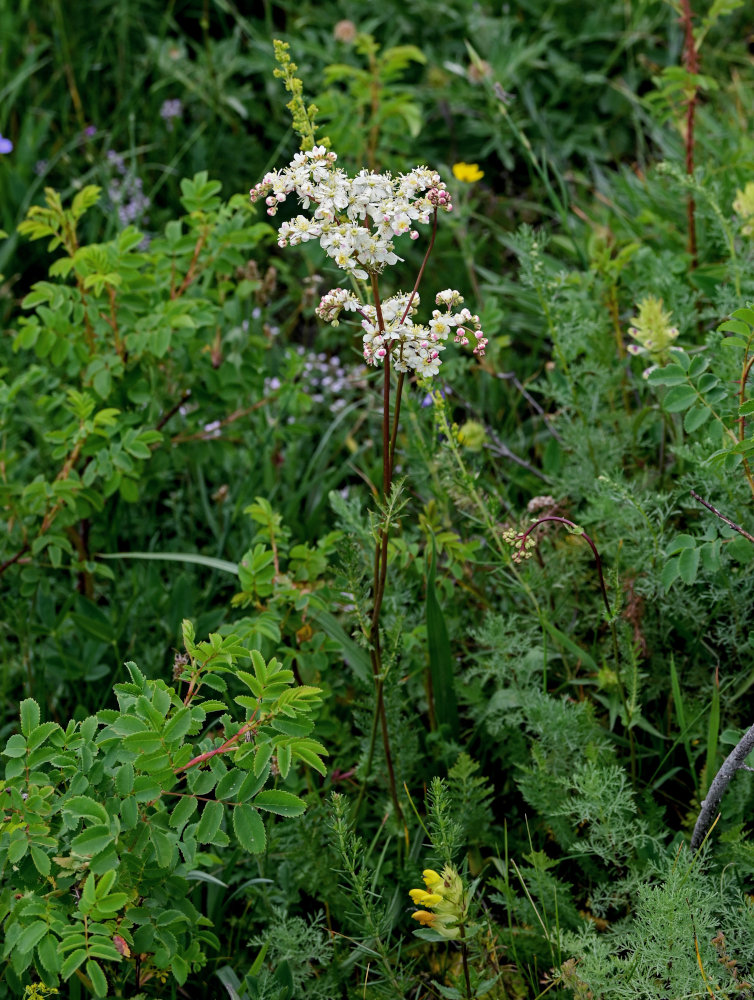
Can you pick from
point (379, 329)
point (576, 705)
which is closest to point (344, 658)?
point (576, 705)

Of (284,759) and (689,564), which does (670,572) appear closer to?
(689,564)

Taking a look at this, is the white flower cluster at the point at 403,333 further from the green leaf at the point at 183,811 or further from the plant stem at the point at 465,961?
the plant stem at the point at 465,961

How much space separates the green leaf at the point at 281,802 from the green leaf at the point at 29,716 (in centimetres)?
33

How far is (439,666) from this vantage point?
1902 mm

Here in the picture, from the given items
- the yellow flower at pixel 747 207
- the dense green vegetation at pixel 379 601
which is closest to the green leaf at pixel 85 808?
the dense green vegetation at pixel 379 601

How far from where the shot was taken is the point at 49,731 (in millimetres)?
1363

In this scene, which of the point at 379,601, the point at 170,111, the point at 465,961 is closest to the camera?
the point at 465,961

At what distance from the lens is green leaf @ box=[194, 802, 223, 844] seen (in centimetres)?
133

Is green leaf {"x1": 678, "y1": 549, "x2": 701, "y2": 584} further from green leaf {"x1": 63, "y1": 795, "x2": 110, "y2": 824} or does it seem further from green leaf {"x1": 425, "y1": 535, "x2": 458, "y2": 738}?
green leaf {"x1": 63, "y1": 795, "x2": 110, "y2": 824}

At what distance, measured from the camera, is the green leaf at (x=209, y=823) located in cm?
133

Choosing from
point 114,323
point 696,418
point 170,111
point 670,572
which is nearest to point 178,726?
point 670,572

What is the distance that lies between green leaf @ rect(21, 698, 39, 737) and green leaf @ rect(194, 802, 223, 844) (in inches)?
10.5

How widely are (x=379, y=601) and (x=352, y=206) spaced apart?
2.00 ft

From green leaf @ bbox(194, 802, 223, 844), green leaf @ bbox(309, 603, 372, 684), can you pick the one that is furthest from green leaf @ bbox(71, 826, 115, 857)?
green leaf @ bbox(309, 603, 372, 684)
